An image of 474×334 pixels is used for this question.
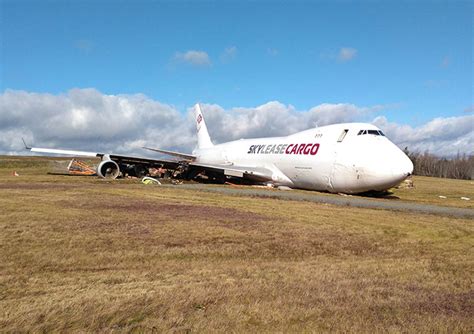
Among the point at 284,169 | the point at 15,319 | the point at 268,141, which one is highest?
the point at 268,141

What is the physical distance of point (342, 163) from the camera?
2300cm

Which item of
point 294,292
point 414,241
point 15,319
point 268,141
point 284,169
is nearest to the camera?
point 15,319

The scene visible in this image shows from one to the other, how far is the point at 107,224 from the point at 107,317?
244 inches

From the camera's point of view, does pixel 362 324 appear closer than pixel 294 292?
Yes

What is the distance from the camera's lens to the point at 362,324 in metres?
4.64

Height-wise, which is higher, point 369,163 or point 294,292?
point 369,163

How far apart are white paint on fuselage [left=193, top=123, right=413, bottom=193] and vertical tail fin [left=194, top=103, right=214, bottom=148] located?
17927mm

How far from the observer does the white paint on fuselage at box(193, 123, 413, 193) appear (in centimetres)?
2153

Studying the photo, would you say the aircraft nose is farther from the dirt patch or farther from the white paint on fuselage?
the dirt patch

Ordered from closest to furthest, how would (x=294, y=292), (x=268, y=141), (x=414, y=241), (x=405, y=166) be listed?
(x=294, y=292) < (x=414, y=241) < (x=405, y=166) < (x=268, y=141)

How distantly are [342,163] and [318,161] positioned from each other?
1944 mm

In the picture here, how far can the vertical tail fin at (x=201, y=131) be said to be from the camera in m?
47.7

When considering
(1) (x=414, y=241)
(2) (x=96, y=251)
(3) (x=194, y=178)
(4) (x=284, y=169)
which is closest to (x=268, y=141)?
(4) (x=284, y=169)

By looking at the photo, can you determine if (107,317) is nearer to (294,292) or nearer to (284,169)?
(294,292)
